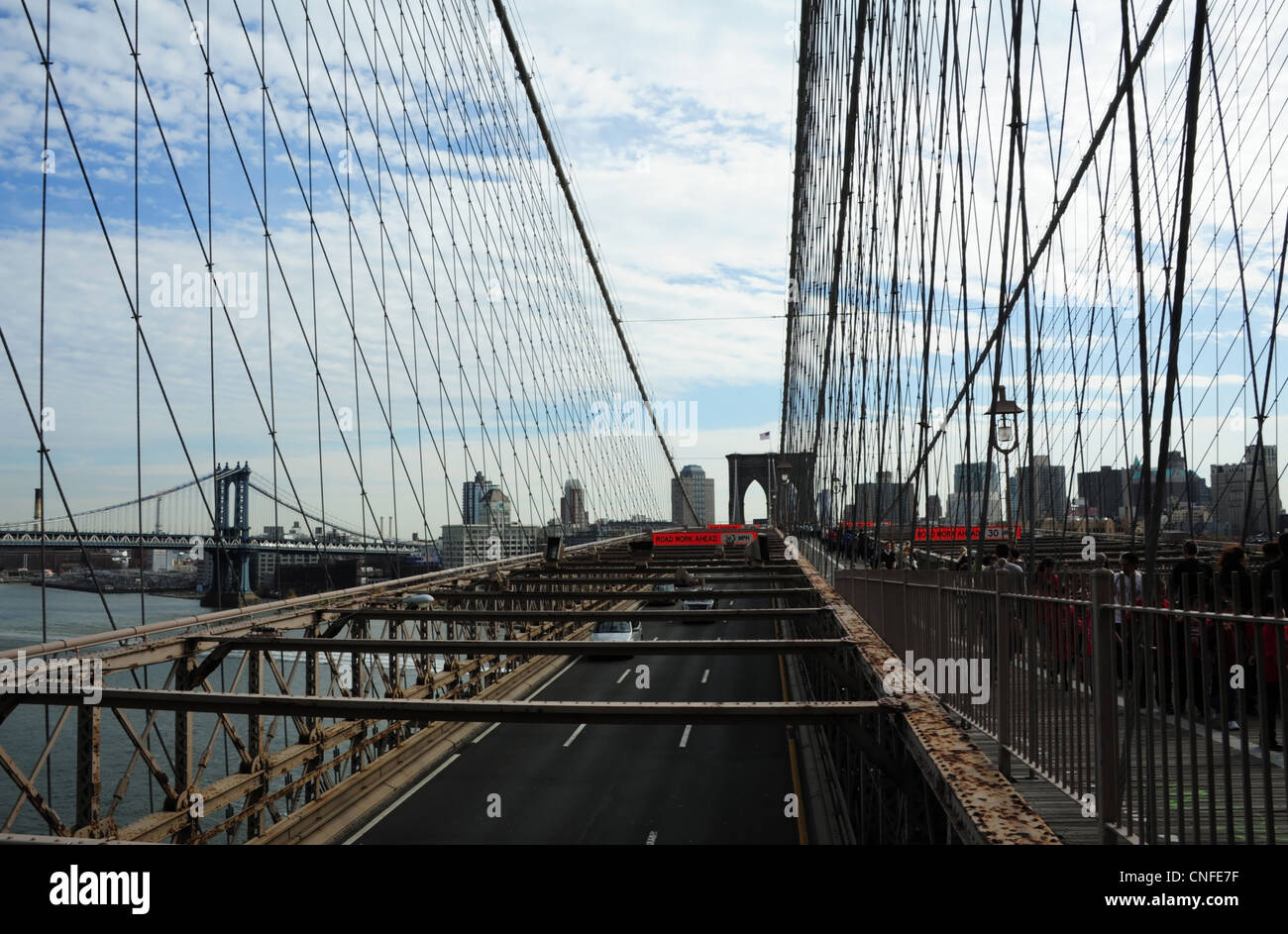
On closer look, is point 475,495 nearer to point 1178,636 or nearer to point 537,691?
point 537,691

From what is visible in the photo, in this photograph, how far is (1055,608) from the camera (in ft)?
12.0

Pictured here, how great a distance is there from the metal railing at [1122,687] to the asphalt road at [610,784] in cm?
289

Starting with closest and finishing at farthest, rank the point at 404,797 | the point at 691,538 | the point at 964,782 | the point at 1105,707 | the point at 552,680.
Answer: the point at 1105,707 → the point at 964,782 → the point at 404,797 → the point at 552,680 → the point at 691,538

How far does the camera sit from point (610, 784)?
16.9 metres

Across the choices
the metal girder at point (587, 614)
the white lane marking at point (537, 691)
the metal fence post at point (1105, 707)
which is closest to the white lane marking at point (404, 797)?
the white lane marking at point (537, 691)

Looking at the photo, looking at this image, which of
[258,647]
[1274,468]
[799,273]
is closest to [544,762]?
[258,647]

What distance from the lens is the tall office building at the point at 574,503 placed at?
134ft

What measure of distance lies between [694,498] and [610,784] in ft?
294

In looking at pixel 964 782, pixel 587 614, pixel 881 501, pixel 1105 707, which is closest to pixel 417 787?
pixel 587 614

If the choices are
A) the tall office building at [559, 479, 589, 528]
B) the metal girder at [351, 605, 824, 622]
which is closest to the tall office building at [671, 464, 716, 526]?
the tall office building at [559, 479, 589, 528]

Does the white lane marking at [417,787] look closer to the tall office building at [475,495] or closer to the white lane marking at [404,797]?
the white lane marking at [404,797]
